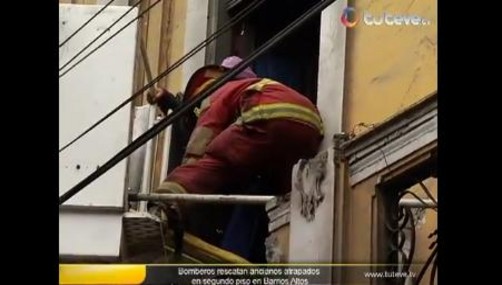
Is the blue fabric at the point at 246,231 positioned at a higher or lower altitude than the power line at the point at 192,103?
lower

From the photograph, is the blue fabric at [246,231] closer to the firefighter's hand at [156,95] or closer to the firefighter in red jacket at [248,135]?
the firefighter in red jacket at [248,135]

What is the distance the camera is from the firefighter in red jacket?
464 cm

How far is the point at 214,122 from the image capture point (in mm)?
4695

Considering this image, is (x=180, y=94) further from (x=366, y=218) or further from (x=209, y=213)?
(x=366, y=218)

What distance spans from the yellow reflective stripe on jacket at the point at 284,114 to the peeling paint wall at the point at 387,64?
0.10m

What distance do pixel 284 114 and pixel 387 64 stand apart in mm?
369

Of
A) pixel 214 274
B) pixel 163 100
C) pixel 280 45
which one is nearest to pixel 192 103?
pixel 163 100

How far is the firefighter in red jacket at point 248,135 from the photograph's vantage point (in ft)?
15.2

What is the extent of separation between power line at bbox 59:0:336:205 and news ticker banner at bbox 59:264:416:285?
0.93 ft

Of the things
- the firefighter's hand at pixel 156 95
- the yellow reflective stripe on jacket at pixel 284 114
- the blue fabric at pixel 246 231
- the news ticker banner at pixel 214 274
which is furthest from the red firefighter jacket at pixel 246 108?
the news ticker banner at pixel 214 274

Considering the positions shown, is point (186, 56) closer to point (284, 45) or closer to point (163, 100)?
point (163, 100)

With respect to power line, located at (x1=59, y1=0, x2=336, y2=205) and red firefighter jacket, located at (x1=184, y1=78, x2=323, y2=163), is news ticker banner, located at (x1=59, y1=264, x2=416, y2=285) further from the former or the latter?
red firefighter jacket, located at (x1=184, y1=78, x2=323, y2=163)

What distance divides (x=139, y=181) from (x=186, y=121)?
0.80 feet

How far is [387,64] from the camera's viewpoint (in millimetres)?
4715
